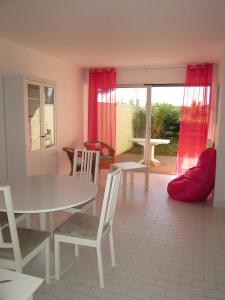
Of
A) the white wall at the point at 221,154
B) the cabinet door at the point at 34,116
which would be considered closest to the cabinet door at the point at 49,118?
the cabinet door at the point at 34,116

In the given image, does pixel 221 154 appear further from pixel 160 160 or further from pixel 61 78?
pixel 61 78

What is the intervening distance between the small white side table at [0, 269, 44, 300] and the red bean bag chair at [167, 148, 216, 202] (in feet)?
10.3

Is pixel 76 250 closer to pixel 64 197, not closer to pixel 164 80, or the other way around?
pixel 64 197

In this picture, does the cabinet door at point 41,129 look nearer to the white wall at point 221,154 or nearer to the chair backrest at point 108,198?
the chair backrest at point 108,198

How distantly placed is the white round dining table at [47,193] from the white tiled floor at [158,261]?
2.08 feet

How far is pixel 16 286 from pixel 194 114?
15.7ft

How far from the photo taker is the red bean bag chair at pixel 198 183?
397cm

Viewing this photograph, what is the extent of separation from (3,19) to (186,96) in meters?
3.63

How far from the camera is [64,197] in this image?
213cm

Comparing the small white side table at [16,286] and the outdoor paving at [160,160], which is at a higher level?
the small white side table at [16,286]

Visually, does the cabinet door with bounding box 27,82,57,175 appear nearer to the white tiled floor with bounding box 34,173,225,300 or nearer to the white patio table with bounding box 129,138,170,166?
the white tiled floor with bounding box 34,173,225,300

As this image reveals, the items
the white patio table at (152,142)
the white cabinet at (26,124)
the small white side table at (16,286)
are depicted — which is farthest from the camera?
the white patio table at (152,142)

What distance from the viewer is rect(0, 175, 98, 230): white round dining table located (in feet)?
6.31

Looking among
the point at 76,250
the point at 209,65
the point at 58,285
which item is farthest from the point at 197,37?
the point at 58,285
